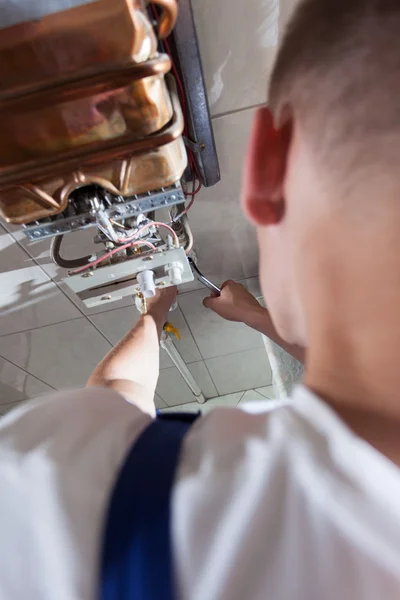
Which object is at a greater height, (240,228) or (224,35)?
(224,35)

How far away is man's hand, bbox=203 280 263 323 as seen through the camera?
89 centimetres

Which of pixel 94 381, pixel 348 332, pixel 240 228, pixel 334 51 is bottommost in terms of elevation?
pixel 240 228

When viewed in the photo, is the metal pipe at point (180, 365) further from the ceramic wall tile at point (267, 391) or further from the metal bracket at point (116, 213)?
the metal bracket at point (116, 213)

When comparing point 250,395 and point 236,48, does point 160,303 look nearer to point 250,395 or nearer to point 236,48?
point 236,48

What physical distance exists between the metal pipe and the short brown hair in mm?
854

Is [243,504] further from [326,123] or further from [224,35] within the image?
[224,35]

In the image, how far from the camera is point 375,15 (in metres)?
0.29

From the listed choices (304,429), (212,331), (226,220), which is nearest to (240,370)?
(212,331)

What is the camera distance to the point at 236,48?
585 mm

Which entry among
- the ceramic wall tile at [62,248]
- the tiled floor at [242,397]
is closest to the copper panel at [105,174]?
the ceramic wall tile at [62,248]

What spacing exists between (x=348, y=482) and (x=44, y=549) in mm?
206

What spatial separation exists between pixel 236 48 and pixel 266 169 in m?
0.35

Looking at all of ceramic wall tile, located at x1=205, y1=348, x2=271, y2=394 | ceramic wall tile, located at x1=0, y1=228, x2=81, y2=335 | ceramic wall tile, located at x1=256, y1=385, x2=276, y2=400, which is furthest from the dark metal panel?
ceramic wall tile, located at x1=256, y1=385, x2=276, y2=400

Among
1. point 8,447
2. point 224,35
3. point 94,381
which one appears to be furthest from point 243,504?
point 224,35
